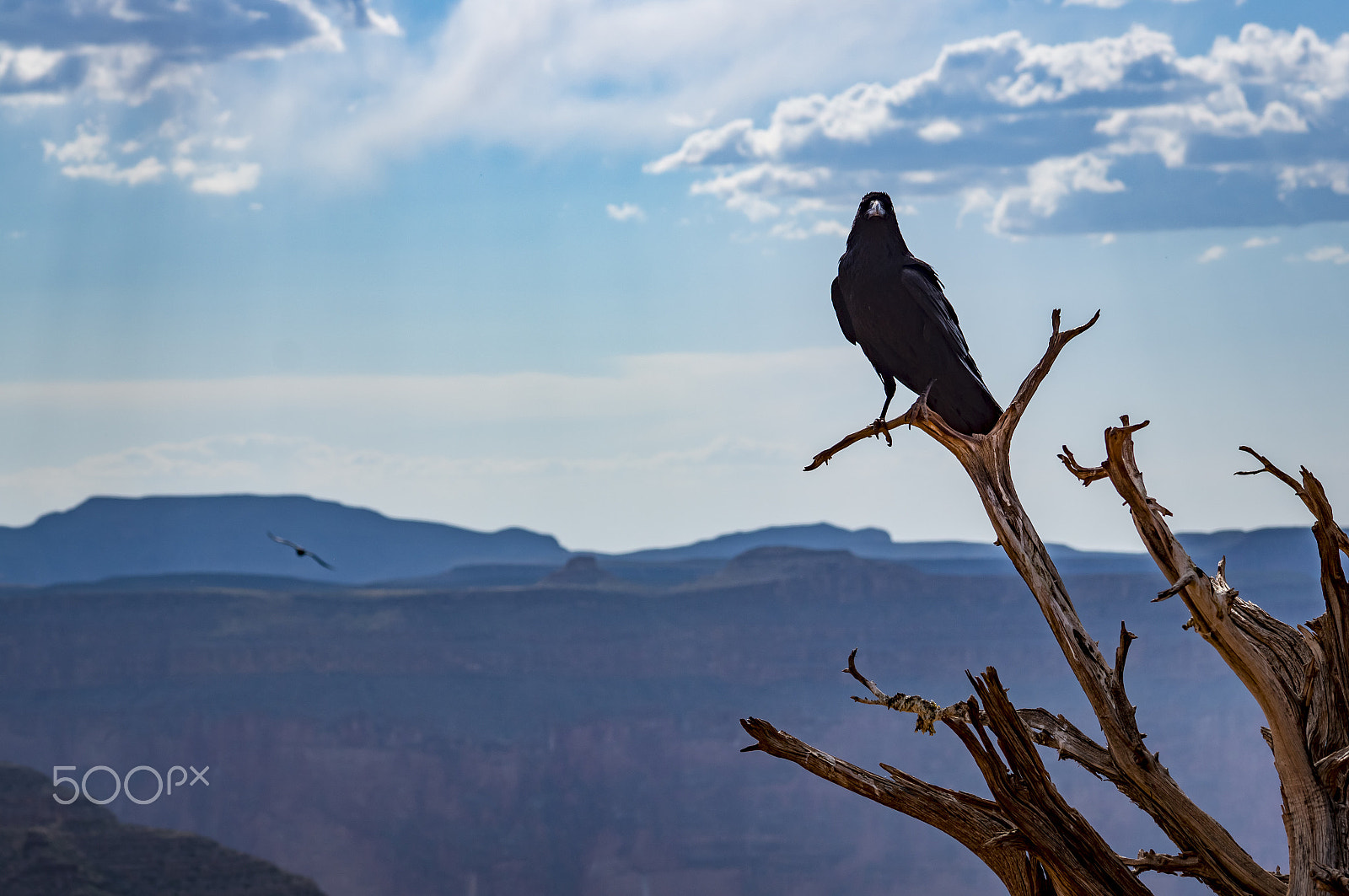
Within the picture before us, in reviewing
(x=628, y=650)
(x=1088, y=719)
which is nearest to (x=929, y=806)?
(x=1088, y=719)

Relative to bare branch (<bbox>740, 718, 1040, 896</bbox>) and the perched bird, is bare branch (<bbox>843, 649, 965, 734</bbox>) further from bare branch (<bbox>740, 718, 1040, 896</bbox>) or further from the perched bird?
the perched bird

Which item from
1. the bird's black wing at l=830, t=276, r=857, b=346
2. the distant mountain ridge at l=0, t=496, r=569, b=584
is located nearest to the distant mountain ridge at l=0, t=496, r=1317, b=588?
the distant mountain ridge at l=0, t=496, r=569, b=584

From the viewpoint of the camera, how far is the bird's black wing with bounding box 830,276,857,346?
9.71m

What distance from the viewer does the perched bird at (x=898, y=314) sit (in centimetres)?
828

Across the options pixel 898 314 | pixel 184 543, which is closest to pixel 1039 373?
pixel 898 314

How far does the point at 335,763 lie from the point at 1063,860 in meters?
124

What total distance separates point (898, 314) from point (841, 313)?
1.10 meters

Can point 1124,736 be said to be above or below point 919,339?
below

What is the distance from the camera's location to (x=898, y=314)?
8914 mm

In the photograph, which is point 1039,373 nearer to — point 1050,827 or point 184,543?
point 1050,827

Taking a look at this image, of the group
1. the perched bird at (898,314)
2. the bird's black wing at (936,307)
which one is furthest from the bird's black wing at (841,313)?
the bird's black wing at (936,307)

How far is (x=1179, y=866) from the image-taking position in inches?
258

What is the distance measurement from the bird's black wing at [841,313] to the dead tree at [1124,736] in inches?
123

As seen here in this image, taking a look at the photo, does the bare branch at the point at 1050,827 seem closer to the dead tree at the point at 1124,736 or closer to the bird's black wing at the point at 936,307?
the dead tree at the point at 1124,736
